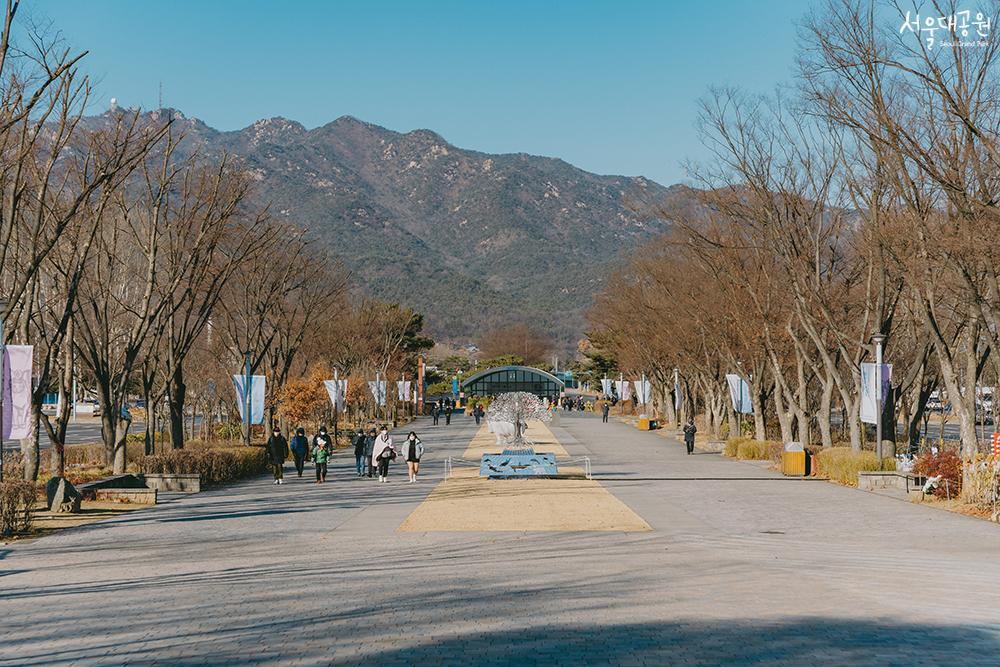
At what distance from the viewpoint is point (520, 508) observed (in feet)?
77.8

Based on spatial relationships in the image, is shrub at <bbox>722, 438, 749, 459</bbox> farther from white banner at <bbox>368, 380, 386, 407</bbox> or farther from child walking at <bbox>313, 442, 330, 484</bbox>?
white banner at <bbox>368, 380, 386, 407</bbox>

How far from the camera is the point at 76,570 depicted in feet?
47.3

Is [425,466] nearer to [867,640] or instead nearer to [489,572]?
[489,572]

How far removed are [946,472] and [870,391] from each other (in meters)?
4.60

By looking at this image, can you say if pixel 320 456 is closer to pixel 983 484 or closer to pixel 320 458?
pixel 320 458

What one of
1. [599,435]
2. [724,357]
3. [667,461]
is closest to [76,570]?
[667,461]

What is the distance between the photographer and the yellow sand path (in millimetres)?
20250

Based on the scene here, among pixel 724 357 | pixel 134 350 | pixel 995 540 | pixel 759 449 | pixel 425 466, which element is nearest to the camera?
pixel 995 540

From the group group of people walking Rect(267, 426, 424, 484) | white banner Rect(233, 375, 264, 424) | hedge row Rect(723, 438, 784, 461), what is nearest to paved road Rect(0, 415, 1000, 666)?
group of people walking Rect(267, 426, 424, 484)

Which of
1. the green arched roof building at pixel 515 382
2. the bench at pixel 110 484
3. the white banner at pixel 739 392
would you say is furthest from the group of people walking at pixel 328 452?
the green arched roof building at pixel 515 382

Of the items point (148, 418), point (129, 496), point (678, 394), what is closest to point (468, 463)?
point (148, 418)

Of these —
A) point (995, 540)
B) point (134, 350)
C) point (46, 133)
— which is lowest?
point (995, 540)

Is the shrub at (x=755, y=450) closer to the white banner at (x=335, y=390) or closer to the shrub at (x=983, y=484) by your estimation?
the white banner at (x=335, y=390)

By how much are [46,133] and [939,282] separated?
20.2 m
